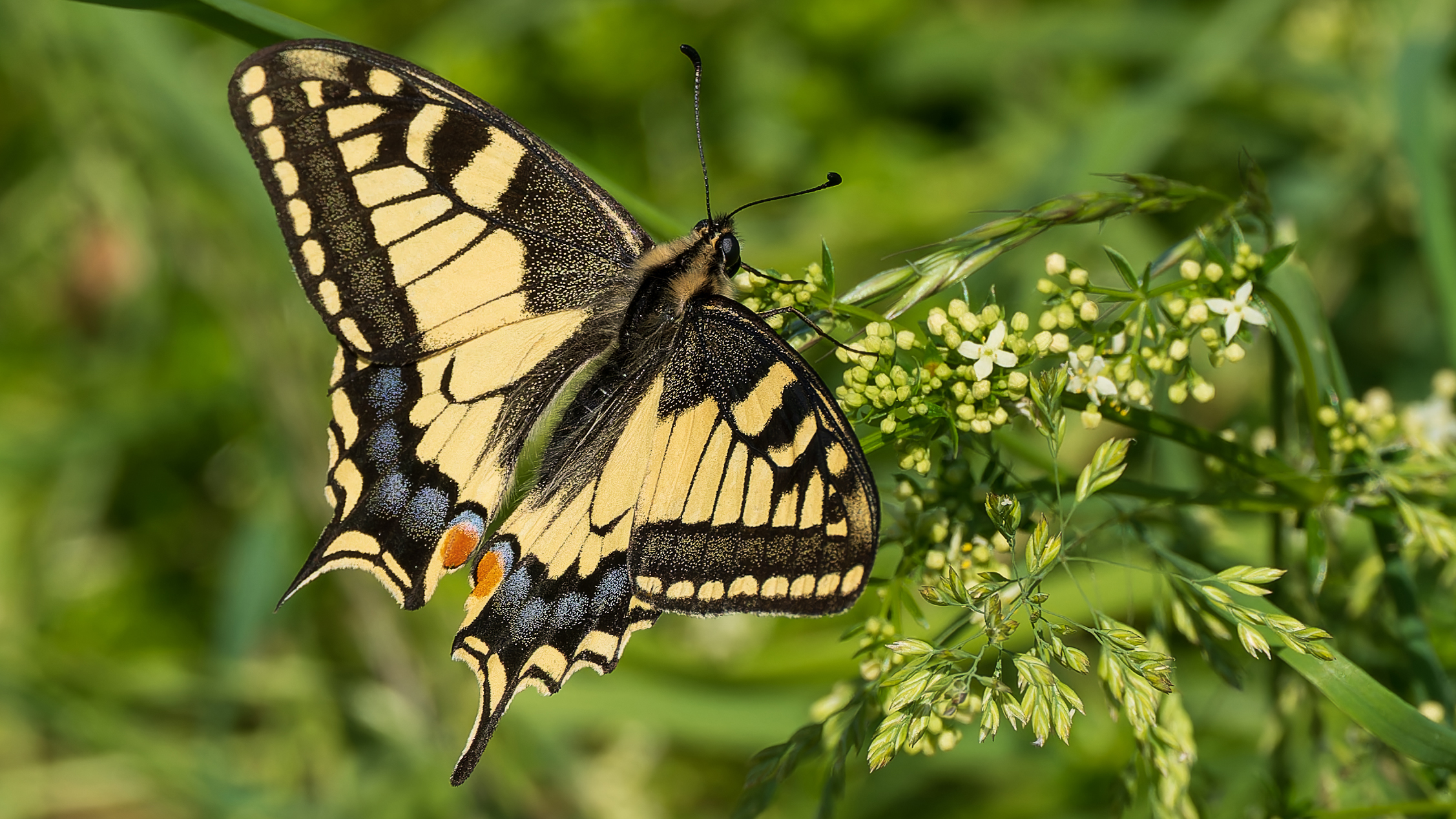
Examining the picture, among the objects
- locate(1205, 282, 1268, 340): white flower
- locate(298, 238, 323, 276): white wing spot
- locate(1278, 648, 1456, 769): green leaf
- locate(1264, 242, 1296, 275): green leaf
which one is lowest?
locate(1278, 648, 1456, 769): green leaf

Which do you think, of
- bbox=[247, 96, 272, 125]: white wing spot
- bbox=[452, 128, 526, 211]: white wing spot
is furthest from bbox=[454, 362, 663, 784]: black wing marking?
bbox=[247, 96, 272, 125]: white wing spot

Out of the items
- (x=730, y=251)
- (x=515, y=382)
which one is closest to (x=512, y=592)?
(x=515, y=382)

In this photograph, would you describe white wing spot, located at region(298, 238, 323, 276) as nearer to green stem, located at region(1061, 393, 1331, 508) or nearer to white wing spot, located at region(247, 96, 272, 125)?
white wing spot, located at region(247, 96, 272, 125)

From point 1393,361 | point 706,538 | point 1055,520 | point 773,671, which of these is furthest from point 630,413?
point 1393,361

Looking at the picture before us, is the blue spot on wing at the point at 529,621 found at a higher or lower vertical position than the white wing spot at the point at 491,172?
lower

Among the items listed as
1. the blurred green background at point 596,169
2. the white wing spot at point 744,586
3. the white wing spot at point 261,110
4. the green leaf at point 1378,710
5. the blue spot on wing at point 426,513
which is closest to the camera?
the green leaf at point 1378,710

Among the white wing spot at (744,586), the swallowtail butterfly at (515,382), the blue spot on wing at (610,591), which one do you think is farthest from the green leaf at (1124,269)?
the blue spot on wing at (610,591)

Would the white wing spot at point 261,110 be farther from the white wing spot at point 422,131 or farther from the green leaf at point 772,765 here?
the green leaf at point 772,765
